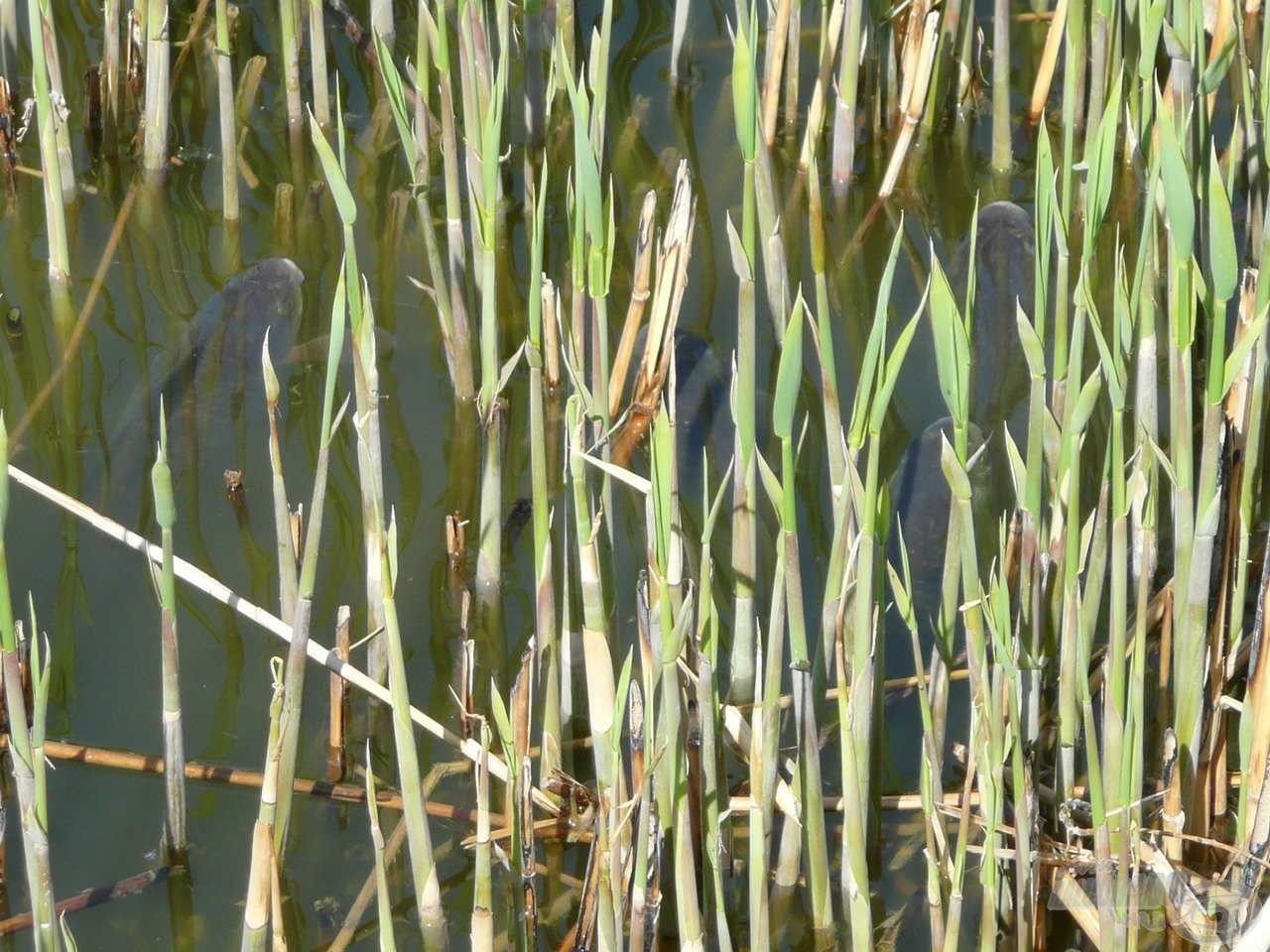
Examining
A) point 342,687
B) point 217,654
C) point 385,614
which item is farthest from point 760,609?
point 385,614

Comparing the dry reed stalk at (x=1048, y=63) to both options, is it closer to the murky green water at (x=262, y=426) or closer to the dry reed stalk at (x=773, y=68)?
the murky green water at (x=262, y=426)

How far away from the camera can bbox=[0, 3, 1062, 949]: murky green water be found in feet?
5.05

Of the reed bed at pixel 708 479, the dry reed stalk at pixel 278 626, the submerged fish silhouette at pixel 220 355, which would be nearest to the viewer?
the reed bed at pixel 708 479

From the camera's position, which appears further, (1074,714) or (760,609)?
(760,609)

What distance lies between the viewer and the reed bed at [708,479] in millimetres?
1147

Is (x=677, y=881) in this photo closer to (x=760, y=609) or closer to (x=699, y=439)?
(x=760, y=609)

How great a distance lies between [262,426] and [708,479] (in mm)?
659

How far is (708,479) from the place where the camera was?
6.41ft

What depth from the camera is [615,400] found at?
6.70 feet

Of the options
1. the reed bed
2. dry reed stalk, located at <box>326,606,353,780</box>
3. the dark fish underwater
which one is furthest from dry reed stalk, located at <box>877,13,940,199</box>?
dry reed stalk, located at <box>326,606,353,780</box>

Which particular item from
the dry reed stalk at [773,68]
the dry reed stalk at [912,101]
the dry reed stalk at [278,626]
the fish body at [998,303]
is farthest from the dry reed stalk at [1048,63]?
the dry reed stalk at [278,626]

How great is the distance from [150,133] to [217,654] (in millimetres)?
1187

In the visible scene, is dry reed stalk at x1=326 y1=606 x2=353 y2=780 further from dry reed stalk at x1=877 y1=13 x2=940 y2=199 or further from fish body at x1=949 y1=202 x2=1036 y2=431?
dry reed stalk at x1=877 y1=13 x2=940 y2=199

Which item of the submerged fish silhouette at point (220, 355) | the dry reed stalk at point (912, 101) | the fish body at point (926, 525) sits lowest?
the fish body at point (926, 525)
